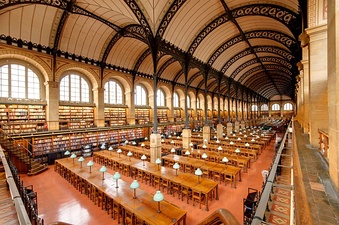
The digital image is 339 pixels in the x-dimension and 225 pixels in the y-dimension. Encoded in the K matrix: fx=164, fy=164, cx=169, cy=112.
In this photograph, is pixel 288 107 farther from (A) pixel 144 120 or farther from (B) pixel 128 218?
(B) pixel 128 218

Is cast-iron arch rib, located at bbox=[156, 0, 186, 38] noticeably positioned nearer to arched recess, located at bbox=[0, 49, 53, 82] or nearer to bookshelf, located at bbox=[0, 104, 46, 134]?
arched recess, located at bbox=[0, 49, 53, 82]

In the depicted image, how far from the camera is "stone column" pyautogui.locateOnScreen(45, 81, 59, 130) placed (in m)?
12.6

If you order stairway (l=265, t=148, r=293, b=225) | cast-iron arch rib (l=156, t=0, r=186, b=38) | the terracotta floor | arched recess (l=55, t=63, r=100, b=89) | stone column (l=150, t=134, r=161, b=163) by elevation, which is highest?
cast-iron arch rib (l=156, t=0, r=186, b=38)

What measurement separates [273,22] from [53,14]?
15886 mm

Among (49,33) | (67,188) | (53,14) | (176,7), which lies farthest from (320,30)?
(49,33)

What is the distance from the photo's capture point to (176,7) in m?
9.62

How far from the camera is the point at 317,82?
491 cm

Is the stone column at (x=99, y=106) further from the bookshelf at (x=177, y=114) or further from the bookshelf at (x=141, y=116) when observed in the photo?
the bookshelf at (x=177, y=114)

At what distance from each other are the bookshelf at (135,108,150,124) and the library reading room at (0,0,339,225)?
152mm

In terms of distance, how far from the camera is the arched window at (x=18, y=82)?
11336 millimetres

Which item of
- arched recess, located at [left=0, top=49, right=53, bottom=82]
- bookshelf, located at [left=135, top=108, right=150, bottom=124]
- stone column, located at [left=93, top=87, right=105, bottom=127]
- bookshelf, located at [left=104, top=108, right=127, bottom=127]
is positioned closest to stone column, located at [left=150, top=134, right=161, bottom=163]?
stone column, located at [left=93, top=87, right=105, bottom=127]

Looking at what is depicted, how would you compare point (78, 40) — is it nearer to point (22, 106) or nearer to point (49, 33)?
point (49, 33)

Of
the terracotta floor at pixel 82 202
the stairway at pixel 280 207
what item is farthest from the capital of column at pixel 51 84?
the stairway at pixel 280 207

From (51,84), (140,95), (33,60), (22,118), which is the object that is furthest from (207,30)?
(22,118)
